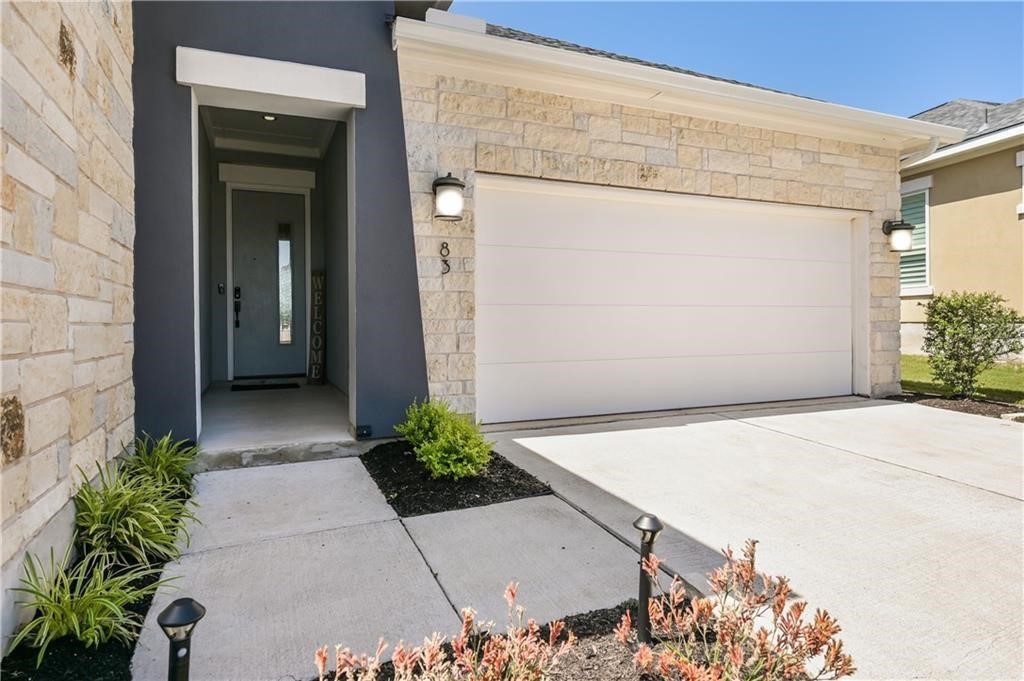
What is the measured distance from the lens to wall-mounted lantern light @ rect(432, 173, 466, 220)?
4375mm

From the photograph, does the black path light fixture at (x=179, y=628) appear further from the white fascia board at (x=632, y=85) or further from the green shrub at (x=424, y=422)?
the white fascia board at (x=632, y=85)

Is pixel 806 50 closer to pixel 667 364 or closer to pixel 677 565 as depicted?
pixel 667 364

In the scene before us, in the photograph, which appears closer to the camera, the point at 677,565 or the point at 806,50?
the point at 677,565

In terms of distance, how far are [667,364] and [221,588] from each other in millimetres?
4653

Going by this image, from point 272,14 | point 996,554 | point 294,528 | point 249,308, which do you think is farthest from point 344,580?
point 249,308

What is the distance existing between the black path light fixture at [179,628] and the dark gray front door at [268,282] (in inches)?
272

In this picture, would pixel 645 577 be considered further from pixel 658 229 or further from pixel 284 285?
pixel 284 285

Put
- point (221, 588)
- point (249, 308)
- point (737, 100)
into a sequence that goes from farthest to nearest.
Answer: point (249, 308) < point (737, 100) < point (221, 588)

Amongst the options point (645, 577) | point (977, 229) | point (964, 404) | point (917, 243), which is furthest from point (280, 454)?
point (917, 243)

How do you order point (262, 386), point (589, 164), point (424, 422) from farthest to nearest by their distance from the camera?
1. point (262, 386)
2. point (589, 164)
3. point (424, 422)

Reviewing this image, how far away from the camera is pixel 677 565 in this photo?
2.42 m

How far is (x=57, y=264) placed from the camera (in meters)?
2.25

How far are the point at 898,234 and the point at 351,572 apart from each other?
23.0 feet

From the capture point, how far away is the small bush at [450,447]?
3459 mm
